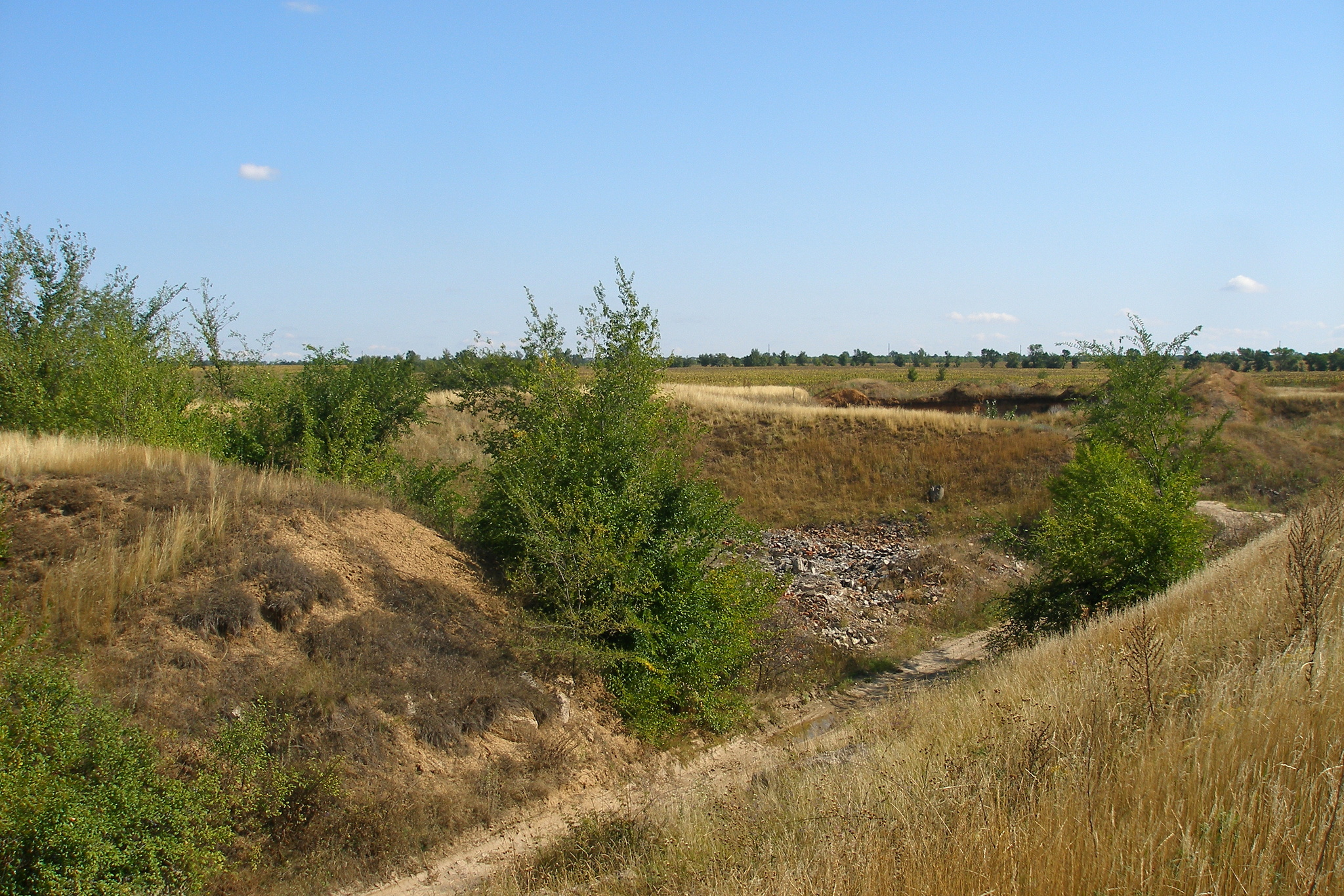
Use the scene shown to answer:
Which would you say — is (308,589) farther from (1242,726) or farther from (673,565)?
(1242,726)

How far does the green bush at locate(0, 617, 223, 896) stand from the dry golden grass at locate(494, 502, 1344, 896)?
251cm

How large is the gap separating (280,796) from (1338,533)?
10.0 m

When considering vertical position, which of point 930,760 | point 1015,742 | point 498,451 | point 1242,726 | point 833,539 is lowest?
point 833,539

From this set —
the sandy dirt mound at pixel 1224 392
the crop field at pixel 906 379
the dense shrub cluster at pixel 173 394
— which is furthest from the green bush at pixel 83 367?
the sandy dirt mound at pixel 1224 392

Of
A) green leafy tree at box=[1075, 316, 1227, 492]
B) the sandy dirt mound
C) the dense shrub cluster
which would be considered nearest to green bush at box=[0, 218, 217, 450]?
the dense shrub cluster

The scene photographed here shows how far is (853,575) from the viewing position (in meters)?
20.3

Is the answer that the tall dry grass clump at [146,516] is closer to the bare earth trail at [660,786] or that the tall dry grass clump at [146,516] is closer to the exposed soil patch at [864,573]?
the bare earth trail at [660,786]

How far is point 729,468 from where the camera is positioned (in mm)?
31156

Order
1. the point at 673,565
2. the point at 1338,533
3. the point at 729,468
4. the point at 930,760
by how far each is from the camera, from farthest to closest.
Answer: the point at 729,468 → the point at 673,565 → the point at 1338,533 → the point at 930,760

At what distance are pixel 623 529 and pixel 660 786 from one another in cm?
352

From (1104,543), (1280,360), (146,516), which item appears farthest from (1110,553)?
(1280,360)

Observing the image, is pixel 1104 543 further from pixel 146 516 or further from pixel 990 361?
pixel 990 361

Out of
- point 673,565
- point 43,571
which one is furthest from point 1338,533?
point 43,571

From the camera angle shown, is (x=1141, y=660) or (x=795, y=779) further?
(x=795, y=779)
